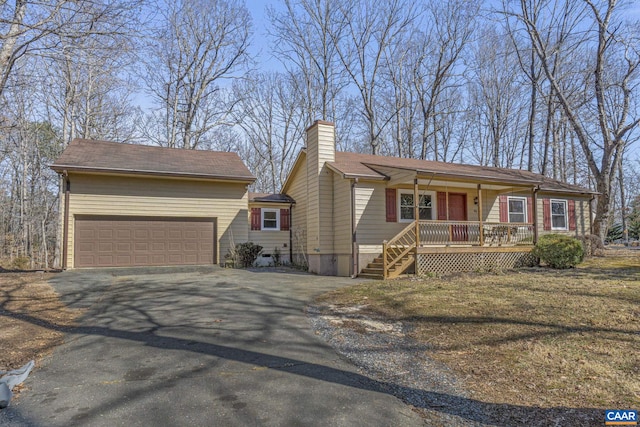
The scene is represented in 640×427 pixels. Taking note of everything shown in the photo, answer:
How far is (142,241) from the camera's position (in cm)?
1498

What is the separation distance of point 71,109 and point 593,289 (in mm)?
25450

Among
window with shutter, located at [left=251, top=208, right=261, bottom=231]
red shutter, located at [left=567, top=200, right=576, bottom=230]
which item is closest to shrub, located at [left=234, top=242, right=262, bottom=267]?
window with shutter, located at [left=251, top=208, right=261, bottom=231]

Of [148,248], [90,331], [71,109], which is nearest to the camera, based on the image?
[90,331]

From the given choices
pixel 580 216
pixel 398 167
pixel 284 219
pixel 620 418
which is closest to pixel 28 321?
pixel 620 418

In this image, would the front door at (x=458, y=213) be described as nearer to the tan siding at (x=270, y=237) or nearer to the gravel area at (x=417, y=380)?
the tan siding at (x=270, y=237)

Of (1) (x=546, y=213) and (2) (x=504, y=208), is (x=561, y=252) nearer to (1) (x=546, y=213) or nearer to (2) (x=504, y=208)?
(2) (x=504, y=208)

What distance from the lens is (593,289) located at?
307 inches

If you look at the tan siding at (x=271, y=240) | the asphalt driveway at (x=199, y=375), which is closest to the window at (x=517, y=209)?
the tan siding at (x=271, y=240)

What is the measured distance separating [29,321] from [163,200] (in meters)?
9.32

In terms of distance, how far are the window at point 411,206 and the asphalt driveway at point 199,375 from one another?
7.87 metres

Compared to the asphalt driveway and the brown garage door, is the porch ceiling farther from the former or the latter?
the brown garage door

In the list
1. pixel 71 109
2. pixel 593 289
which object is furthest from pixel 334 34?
pixel 593 289

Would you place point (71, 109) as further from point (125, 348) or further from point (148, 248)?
point (125, 348)

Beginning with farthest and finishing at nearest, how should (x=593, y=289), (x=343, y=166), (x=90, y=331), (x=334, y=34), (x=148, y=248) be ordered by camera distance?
1. (x=334, y=34)
2. (x=148, y=248)
3. (x=343, y=166)
4. (x=593, y=289)
5. (x=90, y=331)
